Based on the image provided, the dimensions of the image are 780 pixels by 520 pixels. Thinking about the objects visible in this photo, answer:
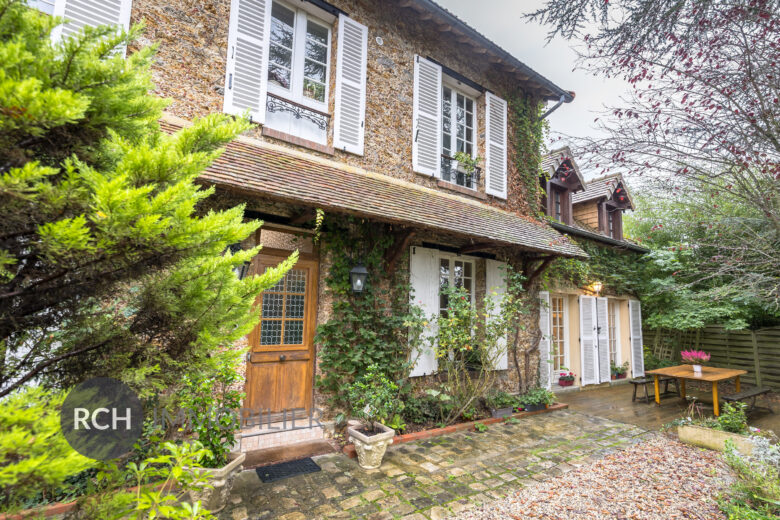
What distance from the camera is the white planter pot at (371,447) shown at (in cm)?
381

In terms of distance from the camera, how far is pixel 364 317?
4.85m

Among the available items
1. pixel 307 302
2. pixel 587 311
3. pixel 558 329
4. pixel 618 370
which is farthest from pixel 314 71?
pixel 618 370

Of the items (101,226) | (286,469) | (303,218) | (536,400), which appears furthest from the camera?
(536,400)

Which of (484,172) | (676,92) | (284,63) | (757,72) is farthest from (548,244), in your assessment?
(284,63)

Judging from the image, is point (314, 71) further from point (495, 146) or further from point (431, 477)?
point (431, 477)

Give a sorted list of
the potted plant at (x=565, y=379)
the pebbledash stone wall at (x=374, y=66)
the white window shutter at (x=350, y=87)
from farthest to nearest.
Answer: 1. the potted plant at (x=565, y=379)
2. the white window shutter at (x=350, y=87)
3. the pebbledash stone wall at (x=374, y=66)

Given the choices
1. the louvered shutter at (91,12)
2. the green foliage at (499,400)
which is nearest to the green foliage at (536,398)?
the green foliage at (499,400)

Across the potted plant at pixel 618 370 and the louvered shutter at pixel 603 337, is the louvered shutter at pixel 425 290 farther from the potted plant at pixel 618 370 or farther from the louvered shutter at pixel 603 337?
the potted plant at pixel 618 370

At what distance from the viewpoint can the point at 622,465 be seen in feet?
13.4

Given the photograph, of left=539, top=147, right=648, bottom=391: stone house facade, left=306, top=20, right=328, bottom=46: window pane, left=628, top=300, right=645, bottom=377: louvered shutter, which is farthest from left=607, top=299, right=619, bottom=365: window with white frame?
left=306, top=20, right=328, bottom=46: window pane

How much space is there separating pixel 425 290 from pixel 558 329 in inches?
188

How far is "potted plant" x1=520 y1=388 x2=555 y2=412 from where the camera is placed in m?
6.14

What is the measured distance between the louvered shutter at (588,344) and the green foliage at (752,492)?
201 inches

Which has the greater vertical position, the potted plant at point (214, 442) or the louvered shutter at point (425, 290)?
the louvered shutter at point (425, 290)
